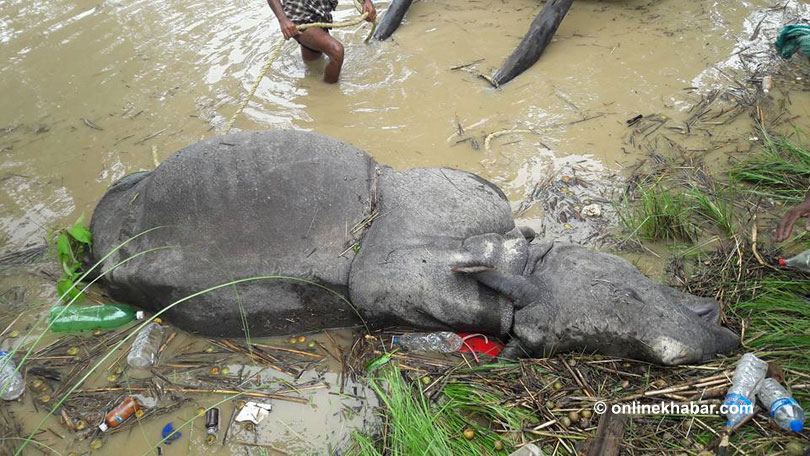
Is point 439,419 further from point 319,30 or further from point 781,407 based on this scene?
point 319,30

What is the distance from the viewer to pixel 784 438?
82.4 inches

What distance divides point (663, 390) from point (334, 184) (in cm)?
193

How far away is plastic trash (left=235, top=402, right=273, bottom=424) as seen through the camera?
8.60 feet

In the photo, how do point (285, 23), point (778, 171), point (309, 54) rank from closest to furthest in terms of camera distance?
point (778, 171) → point (285, 23) → point (309, 54)

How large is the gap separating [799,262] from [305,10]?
173 inches

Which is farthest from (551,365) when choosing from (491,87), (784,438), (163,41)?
(163,41)

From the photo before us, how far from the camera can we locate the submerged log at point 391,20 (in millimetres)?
5777

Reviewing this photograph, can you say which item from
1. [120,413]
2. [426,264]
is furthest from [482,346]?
[120,413]

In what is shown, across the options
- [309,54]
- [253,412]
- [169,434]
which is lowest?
[253,412]

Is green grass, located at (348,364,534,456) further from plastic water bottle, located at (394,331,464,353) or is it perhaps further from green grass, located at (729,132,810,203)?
green grass, located at (729,132,810,203)

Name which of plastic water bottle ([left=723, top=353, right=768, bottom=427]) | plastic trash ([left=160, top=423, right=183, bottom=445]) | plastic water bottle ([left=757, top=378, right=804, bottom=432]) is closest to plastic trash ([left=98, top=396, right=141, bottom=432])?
plastic trash ([left=160, top=423, right=183, bottom=445])

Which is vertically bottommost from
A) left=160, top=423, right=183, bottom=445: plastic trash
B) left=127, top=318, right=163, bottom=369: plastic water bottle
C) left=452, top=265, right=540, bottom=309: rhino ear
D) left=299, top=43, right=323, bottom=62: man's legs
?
left=160, top=423, right=183, bottom=445: plastic trash

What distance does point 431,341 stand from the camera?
9.48 feet

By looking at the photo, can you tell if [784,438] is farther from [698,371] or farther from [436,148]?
[436,148]
